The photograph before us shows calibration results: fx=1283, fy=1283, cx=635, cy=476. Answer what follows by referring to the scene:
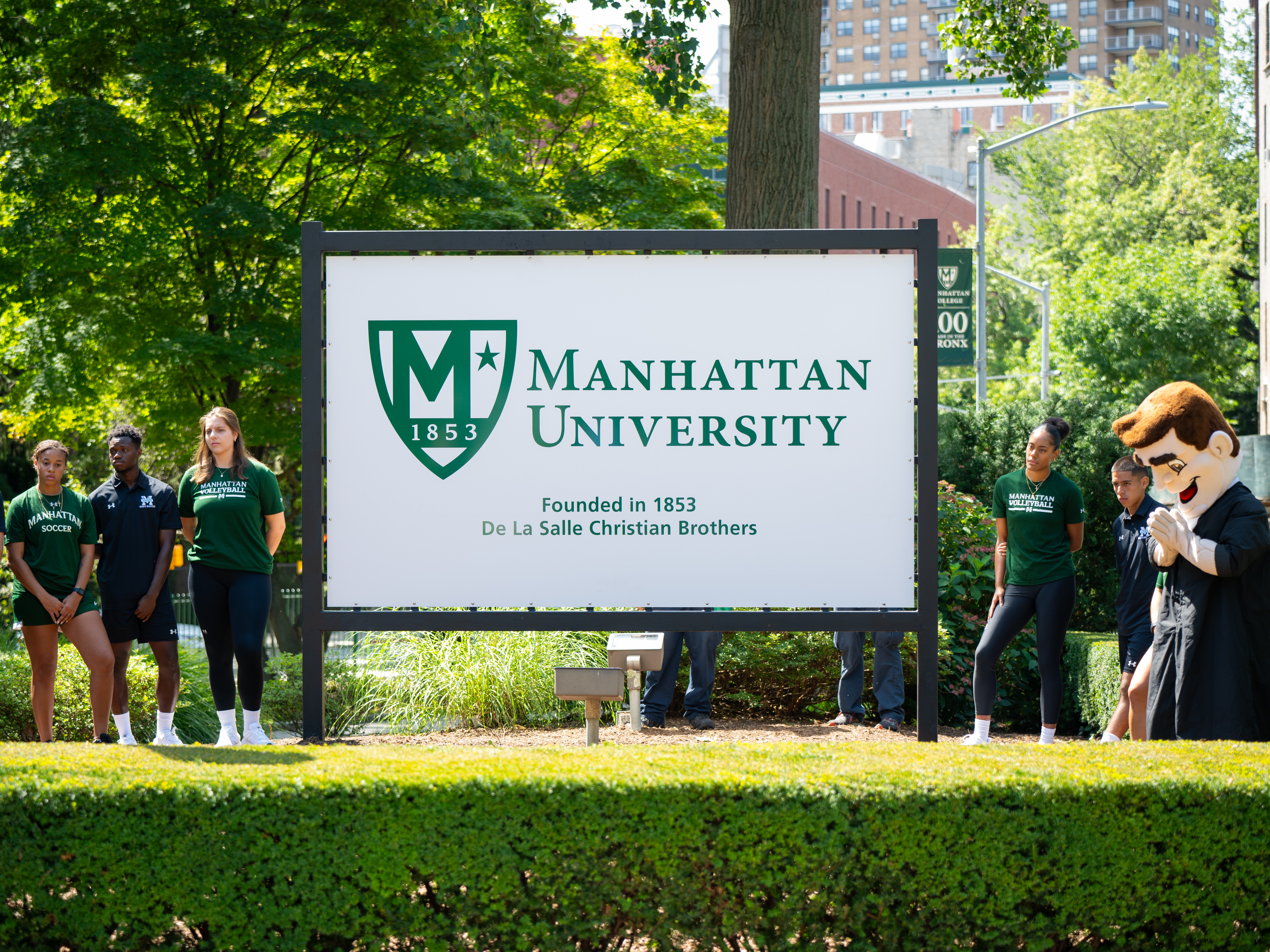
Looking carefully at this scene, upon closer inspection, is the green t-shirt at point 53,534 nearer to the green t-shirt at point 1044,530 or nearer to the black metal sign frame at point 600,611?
the black metal sign frame at point 600,611

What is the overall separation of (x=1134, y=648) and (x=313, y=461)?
4771 mm

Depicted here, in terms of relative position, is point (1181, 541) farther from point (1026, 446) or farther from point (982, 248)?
point (982, 248)

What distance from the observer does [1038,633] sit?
7371 millimetres

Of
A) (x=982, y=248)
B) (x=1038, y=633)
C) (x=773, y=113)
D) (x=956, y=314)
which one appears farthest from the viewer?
(x=982, y=248)

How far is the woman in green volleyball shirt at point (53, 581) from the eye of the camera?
7.06 meters

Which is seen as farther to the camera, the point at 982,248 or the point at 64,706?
the point at 982,248

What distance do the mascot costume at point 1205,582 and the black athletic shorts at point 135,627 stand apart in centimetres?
515

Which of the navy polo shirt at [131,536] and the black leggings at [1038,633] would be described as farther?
the black leggings at [1038,633]

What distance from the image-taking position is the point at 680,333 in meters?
5.70

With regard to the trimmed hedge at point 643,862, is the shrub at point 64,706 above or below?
below

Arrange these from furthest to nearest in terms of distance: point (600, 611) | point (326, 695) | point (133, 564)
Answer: point (326, 695), point (133, 564), point (600, 611)

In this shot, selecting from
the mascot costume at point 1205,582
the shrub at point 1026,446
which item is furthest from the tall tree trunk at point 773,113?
the shrub at point 1026,446

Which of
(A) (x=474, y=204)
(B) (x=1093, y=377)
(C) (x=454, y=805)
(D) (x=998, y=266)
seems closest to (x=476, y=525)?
(C) (x=454, y=805)

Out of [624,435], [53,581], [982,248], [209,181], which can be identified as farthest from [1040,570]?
[982,248]
